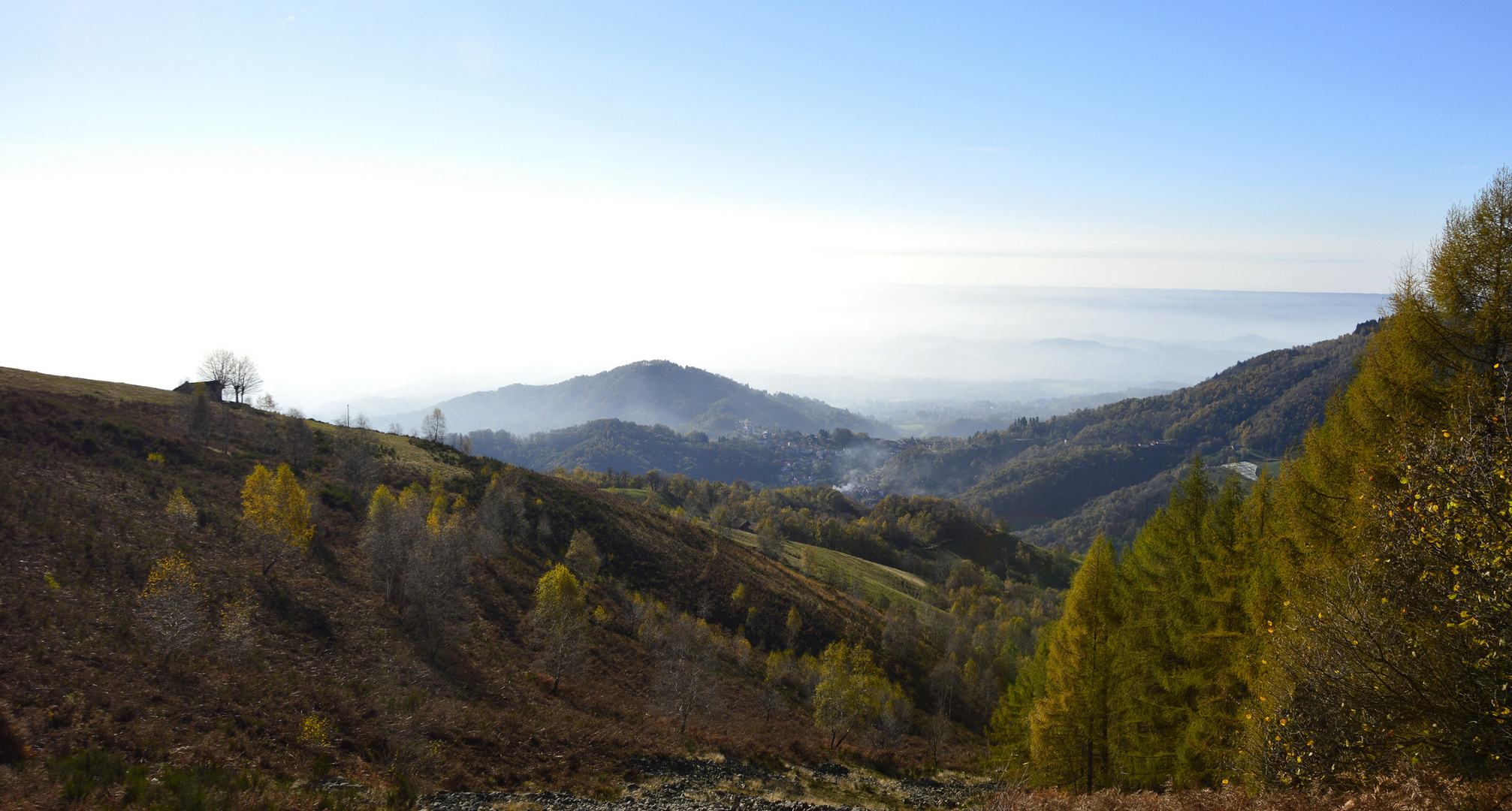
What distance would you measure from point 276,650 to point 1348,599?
35.4m

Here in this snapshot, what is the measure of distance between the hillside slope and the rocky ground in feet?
3.92

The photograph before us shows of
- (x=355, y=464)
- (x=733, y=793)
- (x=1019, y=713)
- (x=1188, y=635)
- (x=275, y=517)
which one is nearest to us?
(x=1188, y=635)

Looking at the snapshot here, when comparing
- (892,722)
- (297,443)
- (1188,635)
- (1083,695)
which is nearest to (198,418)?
(297,443)

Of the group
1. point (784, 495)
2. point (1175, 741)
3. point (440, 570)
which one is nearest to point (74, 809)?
point (440, 570)

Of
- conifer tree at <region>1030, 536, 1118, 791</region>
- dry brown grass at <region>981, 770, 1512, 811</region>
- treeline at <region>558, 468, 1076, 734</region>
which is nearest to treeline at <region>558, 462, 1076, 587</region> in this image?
treeline at <region>558, 468, 1076, 734</region>

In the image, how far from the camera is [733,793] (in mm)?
22219

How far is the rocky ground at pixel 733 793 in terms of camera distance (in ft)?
62.0

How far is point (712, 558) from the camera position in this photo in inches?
2938

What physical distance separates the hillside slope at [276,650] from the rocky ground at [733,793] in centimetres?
120

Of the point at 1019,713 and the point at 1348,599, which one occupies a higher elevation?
the point at 1348,599

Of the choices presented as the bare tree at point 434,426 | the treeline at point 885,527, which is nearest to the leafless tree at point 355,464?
the bare tree at point 434,426

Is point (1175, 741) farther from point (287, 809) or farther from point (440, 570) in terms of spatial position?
point (440, 570)

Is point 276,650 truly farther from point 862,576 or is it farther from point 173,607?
point 862,576

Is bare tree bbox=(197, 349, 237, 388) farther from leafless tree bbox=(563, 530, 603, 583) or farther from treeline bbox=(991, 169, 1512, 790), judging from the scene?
treeline bbox=(991, 169, 1512, 790)
